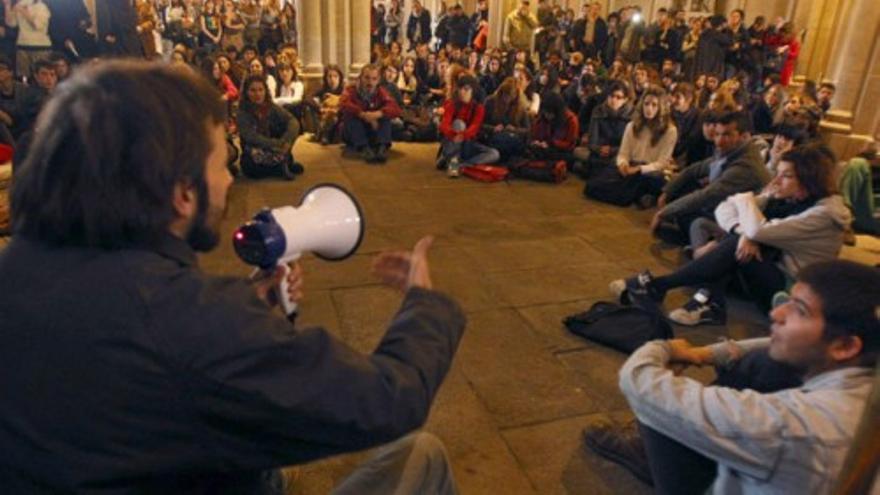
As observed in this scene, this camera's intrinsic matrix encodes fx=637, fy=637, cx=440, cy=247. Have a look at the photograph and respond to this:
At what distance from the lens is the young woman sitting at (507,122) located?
315 inches

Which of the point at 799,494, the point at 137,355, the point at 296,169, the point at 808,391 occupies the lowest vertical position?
the point at 296,169

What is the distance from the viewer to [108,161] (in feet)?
3.34

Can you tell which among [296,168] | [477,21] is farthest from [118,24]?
[477,21]

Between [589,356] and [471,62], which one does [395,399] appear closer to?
[589,356]

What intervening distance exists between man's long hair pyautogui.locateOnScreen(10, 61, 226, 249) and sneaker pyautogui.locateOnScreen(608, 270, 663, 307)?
12.2 feet

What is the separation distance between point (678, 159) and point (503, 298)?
4314 mm

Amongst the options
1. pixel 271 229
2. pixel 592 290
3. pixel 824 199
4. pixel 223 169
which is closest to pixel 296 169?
pixel 592 290

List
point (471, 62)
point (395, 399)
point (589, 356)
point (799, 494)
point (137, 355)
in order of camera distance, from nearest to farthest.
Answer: point (137, 355)
point (395, 399)
point (799, 494)
point (589, 356)
point (471, 62)

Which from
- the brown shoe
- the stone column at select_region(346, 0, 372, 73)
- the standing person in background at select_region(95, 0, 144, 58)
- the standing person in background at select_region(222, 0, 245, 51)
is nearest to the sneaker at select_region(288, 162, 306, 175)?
the standing person in background at select_region(95, 0, 144, 58)

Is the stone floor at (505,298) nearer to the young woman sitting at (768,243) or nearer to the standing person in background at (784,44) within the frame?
the young woman sitting at (768,243)

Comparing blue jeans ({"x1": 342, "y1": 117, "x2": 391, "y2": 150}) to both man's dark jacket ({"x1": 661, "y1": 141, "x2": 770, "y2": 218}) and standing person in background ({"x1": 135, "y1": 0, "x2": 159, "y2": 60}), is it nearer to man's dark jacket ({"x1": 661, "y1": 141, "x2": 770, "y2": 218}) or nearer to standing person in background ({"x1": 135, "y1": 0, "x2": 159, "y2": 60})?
man's dark jacket ({"x1": 661, "y1": 141, "x2": 770, "y2": 218})

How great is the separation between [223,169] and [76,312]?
368 mm

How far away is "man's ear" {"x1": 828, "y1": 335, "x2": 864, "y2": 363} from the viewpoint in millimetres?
1748

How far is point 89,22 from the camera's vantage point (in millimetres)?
9672
